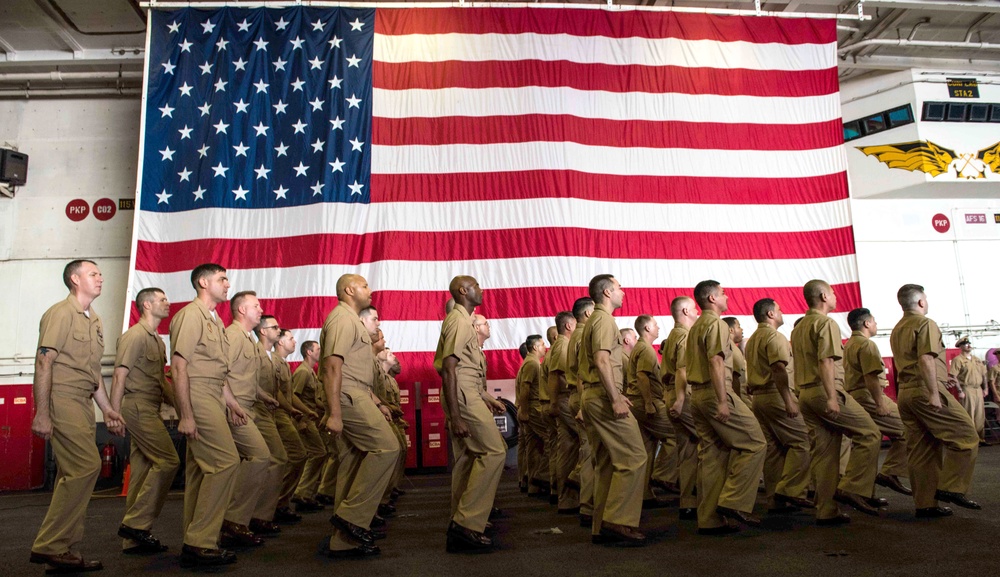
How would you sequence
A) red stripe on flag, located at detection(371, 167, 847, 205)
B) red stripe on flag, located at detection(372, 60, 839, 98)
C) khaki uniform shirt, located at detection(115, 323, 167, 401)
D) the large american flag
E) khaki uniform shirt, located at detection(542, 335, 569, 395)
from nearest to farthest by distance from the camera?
khaki uniform shirt, located at detection(115, 323, 167, 401)
khaki uniform shirt, located at detection(542, 335, 569, 395)
the large american flag
red stripe on flag, located at detection(371, 167, 847, 205)
red stripe on flag, located at detection(372, 60, 839, 98)

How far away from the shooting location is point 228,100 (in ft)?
32.4

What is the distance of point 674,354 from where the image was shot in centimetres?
576

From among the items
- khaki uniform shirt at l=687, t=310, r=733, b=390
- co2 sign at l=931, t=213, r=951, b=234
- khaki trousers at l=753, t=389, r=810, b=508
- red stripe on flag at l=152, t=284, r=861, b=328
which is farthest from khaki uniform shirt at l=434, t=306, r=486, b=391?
co2 sign at l=931, t=213, r=951, b=234

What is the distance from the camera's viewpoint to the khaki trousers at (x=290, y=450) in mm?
5980

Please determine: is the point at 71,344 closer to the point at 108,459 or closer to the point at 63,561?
the point at 63,561

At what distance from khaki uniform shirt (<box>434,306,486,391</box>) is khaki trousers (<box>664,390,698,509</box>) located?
1.83 meters

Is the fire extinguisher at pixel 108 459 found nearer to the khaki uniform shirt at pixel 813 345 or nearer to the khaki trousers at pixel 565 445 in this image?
the khaki trousers at pixel 565 445

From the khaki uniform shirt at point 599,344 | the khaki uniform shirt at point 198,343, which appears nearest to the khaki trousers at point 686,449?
the khaki uniform shirt at point 599,344

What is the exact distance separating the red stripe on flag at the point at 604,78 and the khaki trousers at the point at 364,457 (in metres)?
6.67

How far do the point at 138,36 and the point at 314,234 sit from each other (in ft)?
17.7

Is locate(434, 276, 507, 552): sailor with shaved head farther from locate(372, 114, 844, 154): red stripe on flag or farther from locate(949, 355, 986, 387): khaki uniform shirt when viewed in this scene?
locate(949, 355, 986, 387): khaki uniform shirt

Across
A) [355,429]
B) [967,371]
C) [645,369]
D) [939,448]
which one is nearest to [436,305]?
[645,369]

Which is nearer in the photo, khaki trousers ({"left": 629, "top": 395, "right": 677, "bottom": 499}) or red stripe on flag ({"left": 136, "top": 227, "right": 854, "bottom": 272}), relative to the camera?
khaki trousers ({"left": 629, "top": 395, "right": 677, "bottom": 499})

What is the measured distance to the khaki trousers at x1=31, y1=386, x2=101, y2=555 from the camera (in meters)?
3.88
